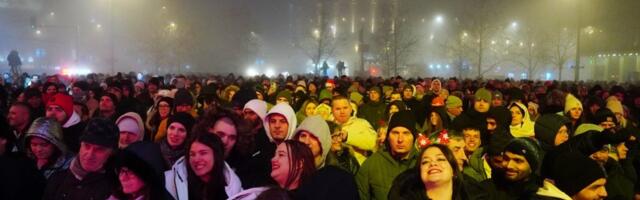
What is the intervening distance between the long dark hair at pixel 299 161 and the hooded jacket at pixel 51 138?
2.21 m

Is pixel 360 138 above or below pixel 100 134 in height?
below

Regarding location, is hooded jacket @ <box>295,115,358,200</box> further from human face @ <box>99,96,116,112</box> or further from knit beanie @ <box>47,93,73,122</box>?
human face @ <box>99,96,116,112</box>

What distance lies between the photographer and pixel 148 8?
232 feet

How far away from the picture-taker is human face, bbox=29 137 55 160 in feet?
17.8

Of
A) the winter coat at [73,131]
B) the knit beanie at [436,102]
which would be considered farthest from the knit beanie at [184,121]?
the knit beanie at [436,102]

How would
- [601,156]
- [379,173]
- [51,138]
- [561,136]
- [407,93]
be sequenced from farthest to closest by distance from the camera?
[407,93] < [561,136] < [601,156] < [379,173] < [51,138]

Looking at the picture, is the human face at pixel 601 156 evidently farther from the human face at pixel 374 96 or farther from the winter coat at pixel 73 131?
the human face at pixel 374 96

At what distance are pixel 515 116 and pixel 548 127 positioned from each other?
7.88 ft

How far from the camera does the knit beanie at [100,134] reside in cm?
494

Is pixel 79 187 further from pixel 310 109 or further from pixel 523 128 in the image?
pixel 523 128

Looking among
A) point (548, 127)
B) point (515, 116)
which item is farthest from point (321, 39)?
point (548, 127)

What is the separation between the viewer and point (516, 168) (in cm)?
468

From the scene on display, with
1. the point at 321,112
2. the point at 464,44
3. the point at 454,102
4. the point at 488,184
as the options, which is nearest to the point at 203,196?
the point at 488,184

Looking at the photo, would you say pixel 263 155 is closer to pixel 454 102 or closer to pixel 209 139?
pixel 209 139
